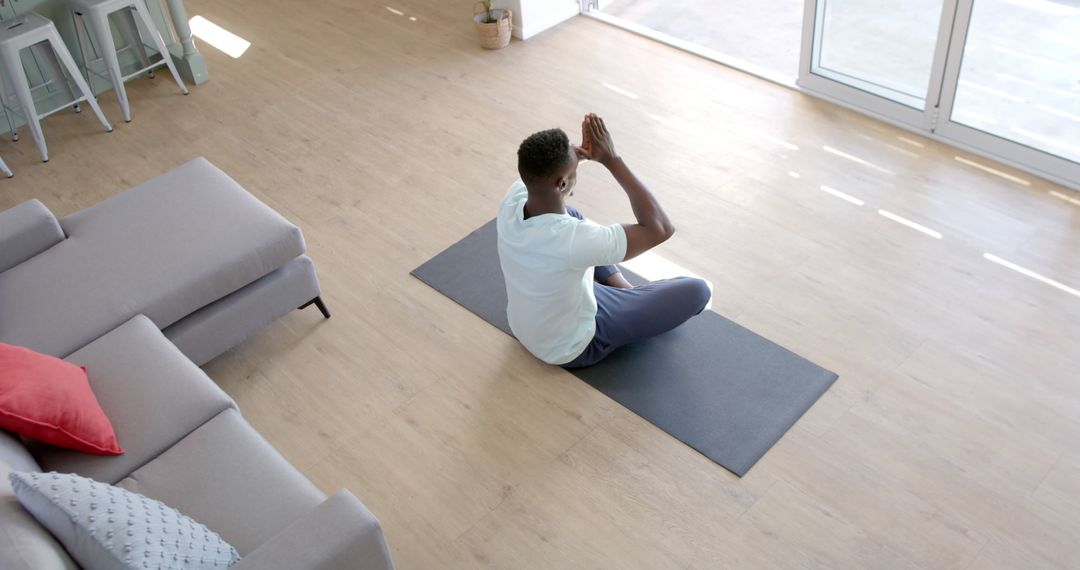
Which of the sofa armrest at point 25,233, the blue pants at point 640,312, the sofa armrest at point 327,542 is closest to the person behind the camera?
the sofa armrest at point 327,542

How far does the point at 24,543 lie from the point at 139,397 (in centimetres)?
79

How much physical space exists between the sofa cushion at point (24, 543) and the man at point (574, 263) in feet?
4.97

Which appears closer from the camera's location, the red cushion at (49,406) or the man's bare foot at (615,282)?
the red cushion at (49,406)

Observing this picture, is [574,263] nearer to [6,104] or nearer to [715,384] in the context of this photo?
[715,384]

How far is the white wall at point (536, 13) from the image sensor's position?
5.35 meters

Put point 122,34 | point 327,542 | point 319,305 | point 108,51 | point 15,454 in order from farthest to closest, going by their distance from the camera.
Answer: point 122,34
point 108,51
point 319,305
point 15,454
point 327,542

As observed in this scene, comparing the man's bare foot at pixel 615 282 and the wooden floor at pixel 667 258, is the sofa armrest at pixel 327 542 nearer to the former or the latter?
the wooden floor at pixel 667 258

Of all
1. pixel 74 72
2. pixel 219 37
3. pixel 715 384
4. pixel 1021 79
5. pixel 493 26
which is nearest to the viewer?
pixel 715 384

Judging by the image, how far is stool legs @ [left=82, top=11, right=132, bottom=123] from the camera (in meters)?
4.77

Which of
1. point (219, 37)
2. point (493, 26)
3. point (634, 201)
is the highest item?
point (634, 201)

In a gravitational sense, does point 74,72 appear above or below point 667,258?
above

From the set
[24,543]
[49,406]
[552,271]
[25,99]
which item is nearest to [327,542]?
[24,543]

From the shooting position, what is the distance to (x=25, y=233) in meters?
3.37

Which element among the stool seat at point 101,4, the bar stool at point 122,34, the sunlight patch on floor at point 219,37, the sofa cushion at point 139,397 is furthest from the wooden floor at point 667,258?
the stool seat at point 101,4
